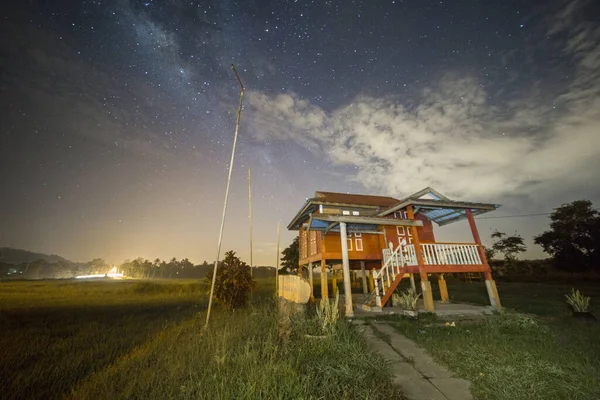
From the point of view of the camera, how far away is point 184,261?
15212 centimetres

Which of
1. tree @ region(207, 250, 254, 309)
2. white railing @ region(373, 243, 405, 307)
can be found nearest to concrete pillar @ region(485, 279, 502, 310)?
white railing @ region(373, 243, 405, 307)

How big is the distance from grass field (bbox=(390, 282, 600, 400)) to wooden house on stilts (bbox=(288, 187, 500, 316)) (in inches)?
115

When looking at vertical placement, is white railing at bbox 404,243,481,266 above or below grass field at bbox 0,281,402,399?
above

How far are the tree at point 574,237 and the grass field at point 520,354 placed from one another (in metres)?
31.6

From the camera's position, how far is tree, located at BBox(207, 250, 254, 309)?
11.5 metres

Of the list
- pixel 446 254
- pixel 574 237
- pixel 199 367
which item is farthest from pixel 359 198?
pixel 574 237

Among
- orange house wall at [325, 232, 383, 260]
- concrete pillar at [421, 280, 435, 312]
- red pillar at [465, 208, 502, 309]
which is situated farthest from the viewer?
orange house wall at [325, 232, 383, 260]

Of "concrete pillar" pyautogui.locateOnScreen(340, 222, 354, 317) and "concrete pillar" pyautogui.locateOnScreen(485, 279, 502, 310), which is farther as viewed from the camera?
"concrete pillar" pyautogui.locateOnScreen(485, 279, 502, 310)

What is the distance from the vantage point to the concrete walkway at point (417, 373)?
12.3 ft

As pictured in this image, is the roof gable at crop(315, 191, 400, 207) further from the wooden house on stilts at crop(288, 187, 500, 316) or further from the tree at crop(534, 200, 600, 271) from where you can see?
the tree at crop(534, 200, 600, 271)

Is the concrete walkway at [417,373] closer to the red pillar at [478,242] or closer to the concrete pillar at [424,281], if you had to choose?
the concrete pillar at [424,281]

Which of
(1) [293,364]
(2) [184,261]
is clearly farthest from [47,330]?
(2) [184,261]

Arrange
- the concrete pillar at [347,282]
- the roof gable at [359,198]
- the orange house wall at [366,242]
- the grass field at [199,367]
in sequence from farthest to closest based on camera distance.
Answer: the roof gable at [359,198], the orange house wall at [366,242], the concrete pillar at [347,282], the grass field at [199,367]

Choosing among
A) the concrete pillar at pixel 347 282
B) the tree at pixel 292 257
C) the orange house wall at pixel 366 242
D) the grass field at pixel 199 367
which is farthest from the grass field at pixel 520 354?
the tree at pixel 292 257
